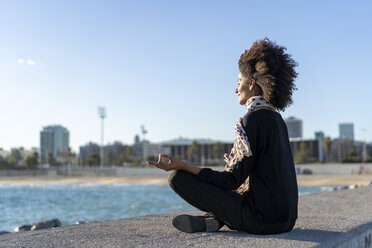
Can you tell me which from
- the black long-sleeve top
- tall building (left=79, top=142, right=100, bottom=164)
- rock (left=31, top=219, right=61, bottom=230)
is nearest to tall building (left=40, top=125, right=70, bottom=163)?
tall building (left=79, top=142, right=100, bottom=164)

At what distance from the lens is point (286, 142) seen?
8.89 ft

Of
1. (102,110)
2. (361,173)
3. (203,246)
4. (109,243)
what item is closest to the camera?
(203,246)

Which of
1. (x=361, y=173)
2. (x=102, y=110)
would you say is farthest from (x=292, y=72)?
(x=102, y=110)

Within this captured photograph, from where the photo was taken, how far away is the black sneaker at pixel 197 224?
2.76 metres

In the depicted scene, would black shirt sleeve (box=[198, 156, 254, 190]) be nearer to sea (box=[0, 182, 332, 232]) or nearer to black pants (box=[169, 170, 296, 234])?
black pants (box=[169, 170, 296, 234])

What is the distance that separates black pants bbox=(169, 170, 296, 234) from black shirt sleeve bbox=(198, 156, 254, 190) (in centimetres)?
4

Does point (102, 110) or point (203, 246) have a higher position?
point (102, 110)

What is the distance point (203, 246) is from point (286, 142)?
86cm

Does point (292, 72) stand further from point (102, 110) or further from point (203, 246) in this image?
point (102, 110)

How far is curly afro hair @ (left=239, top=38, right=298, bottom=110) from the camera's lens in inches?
105

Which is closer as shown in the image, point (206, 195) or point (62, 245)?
point (62, 245)

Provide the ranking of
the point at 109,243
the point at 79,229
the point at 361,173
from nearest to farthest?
the point at 109,243
the point at 79,229
the point at 361,173

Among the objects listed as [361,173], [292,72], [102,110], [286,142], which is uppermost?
[102,110]

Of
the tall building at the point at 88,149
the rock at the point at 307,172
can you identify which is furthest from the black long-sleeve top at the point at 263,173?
the tall building at the point at 88,149
